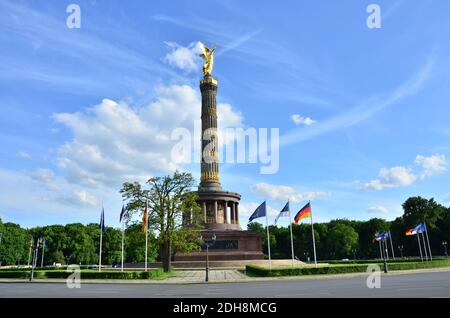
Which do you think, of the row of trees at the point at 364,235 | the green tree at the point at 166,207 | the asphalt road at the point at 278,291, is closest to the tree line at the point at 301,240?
the row of trees at the point at 364,235

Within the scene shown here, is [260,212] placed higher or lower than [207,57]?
lower

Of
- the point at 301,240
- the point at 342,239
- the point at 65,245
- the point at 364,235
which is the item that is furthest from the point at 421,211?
the point at 65,245

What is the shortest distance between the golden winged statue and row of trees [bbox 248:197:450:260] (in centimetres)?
4303

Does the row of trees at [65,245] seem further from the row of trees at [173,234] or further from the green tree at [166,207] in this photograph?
the green tree at [166,207]

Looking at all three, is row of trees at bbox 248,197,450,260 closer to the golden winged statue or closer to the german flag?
the golden winged statue

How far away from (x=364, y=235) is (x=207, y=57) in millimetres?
78189

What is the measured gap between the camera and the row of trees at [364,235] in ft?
321

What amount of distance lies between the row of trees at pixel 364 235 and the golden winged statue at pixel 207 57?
43033 millimetres

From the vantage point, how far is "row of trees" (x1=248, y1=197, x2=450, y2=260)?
321 ft

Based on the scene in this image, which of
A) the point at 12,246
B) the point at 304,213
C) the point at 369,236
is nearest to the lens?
the point at 304,213

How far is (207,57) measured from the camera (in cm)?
8169

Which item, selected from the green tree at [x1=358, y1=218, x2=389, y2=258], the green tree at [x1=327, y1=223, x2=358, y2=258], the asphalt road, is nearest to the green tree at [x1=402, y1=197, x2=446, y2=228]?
the green tree at [x1=358, y1=218, x2=389, y2=258]

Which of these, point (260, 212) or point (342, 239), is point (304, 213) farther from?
point (342, 239)
